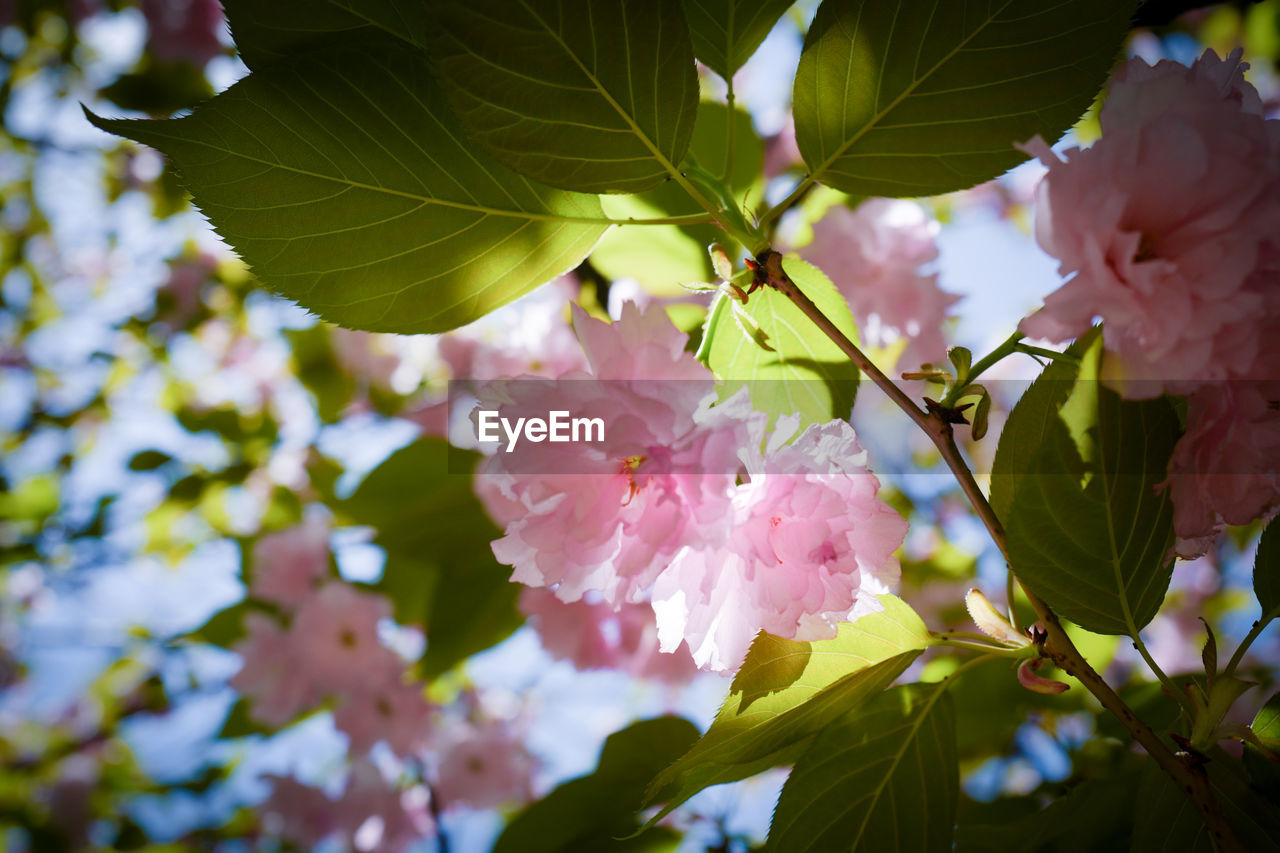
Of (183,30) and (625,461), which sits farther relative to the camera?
(183,30)

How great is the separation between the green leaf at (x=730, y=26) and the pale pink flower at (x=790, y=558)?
31 cm

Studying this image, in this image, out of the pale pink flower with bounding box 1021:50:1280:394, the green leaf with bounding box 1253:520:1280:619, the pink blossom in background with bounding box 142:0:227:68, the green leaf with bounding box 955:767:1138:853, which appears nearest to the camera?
the pale pink flower with bounding box 1021:50:1280:394

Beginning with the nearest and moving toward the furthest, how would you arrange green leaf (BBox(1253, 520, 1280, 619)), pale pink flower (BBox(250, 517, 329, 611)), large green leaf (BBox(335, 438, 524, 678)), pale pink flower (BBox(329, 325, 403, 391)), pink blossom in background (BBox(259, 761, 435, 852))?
green leaf (BBox(1253, 520, 1280, 619)), large green leaf (BBox(335, 438, 524, 678)), pale pink flower (BBox(250, 517, 329, 611)), pink blossom in background (BBox(259, 761, 435, 852)), pale pink flower (BBox(329, 325, 403, 391))

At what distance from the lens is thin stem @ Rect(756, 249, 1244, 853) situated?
0.50m

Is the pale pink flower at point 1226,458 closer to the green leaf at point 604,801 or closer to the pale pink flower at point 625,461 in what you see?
the pale pink flower at point 625,461

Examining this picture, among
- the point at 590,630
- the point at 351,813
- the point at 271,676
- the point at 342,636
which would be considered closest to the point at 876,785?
the point at 590,630

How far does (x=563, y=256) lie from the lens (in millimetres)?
608

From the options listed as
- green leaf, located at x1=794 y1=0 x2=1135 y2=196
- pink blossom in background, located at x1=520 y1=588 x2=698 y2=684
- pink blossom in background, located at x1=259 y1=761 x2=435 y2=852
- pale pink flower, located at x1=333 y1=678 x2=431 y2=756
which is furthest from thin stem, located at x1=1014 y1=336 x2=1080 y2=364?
pink blossom in background, located at x1=259 y1=761 x2=435 y2=852

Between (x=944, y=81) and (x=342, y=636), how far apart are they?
1.51 m

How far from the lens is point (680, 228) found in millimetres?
920

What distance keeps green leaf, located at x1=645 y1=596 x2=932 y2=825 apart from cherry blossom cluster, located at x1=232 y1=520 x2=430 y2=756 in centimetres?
118

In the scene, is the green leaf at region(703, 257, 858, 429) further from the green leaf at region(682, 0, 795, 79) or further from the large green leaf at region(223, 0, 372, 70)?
the large green leaf at region(223, 0, 372, 70)

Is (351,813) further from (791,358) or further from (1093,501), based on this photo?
(1093,501)

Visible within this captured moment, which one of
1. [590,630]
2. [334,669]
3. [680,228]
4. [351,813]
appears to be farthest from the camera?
[351,813]
